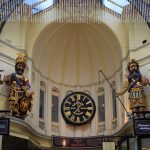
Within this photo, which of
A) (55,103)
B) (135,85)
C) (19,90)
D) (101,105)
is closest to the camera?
(19,90)

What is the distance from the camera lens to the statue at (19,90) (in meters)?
17.2

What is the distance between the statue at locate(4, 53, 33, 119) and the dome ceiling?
224cm

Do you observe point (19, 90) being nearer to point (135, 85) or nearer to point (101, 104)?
point (135, 85)

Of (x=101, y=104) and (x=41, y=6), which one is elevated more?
(x=41, y=6)

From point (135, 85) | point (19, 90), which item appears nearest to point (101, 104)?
point (135, 85)

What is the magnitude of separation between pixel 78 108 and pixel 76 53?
3.02 meters

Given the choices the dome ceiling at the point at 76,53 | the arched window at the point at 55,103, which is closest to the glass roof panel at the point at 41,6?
the dome ceiling at the point at 76,53

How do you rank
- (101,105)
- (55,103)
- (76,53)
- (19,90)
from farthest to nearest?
(76,53) → (55,103) → (101,105) → (19,90)

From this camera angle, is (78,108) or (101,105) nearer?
(78,108)

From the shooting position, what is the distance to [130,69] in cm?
1794

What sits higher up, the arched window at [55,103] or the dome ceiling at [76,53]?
the dome ceiling at [76,53]

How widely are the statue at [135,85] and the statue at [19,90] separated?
4.31 meters

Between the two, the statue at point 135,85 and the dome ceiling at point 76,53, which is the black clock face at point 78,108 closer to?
the dome ceiling at point 76,53

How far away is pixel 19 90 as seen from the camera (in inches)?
689
